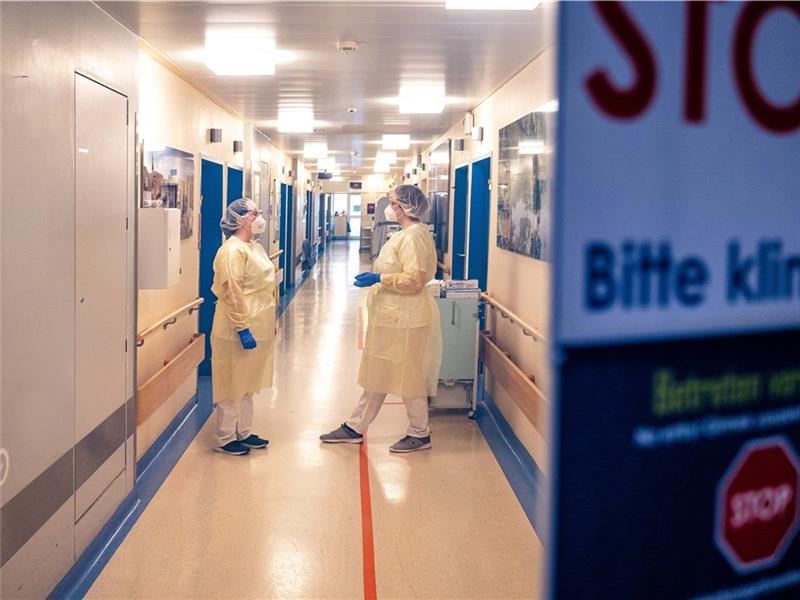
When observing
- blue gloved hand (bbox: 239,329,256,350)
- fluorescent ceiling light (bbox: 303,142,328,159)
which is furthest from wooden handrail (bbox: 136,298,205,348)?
fluorescent ceiling light (bbox: 303,142,328,159)

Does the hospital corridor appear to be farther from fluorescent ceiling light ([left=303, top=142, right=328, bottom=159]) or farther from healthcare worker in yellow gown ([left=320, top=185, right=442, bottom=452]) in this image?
fluorescent ceiling light ([left=303, top=142, right=328, bottom=159])

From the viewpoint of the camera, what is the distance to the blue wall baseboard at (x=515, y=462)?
427 cm

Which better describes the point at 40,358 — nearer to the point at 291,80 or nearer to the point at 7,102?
the point at 7,102

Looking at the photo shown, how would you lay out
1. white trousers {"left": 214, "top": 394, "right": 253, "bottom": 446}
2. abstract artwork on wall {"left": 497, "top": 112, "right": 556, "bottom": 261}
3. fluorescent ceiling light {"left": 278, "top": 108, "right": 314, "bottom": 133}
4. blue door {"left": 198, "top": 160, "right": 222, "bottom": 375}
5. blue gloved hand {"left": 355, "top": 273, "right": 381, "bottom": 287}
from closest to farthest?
abstract artwork on wall {"left": 497, "top": 112, "right": 556, "bottom": 261}, white trousers {"left": 214, "top": 394, "right": 253, "bottom": 446}, blue gloved hand {"left": 355, "top": 273, "right": 381, "bottom": 287}, blue door {"left": 198, "top": 160, "right": 222, "bottom": 375}, fluorescent ceiling light {"left": 278, "top": 108, "right": 314, "bottom": 133}

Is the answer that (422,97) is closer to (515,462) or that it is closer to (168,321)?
(168,321)

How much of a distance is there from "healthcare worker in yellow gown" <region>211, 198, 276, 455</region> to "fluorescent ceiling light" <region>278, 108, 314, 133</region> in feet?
11.5

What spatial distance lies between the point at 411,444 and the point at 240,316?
1449 mm

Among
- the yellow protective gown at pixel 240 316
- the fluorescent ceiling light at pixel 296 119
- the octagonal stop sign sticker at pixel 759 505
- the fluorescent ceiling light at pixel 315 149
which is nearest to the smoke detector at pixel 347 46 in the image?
the yellow protective gown at pixel 240 316

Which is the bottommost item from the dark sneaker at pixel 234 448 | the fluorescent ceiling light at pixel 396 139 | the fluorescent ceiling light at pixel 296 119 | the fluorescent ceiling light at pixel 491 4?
the dark sneaker at pixel 234 448

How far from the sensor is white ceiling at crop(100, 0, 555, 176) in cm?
388

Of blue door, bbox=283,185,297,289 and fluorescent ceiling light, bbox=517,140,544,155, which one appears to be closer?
fluorescent ceiling light, bbox=517,140,544,155

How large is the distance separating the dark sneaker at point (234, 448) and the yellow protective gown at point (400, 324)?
88cm

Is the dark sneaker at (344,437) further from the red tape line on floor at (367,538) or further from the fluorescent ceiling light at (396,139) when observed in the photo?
the fluorescent ceiling light at (396,139)

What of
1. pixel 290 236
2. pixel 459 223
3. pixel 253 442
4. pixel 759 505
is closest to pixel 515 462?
pixel 253 442
